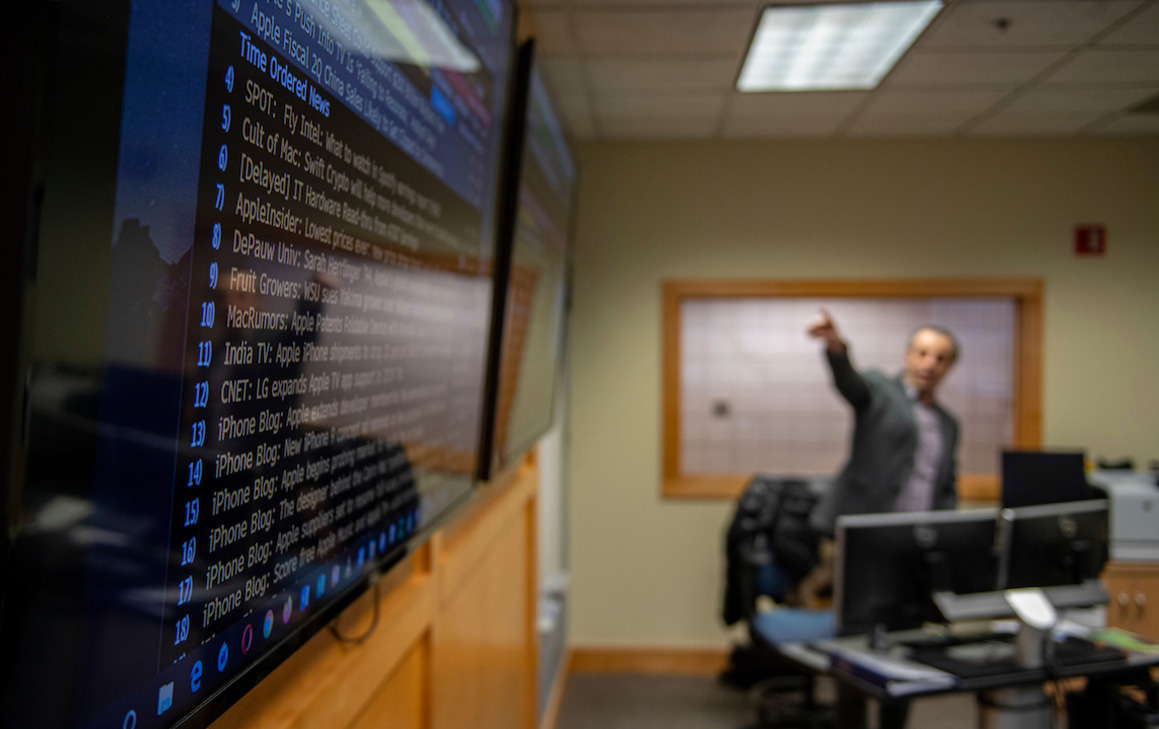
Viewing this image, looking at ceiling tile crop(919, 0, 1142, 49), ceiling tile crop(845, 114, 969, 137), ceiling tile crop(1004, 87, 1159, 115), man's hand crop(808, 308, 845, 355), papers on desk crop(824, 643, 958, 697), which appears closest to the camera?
papers on desk crop(824, 643, 958, 697)

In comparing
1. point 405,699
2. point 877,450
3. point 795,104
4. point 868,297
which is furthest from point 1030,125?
point 405,699

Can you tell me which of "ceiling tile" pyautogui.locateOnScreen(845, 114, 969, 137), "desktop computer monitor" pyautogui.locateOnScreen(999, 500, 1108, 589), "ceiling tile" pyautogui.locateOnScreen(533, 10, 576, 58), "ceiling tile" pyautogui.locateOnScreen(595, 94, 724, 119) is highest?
"ceiling tile" pyautogui.locateOnScreen(845, 114, 969, 137)

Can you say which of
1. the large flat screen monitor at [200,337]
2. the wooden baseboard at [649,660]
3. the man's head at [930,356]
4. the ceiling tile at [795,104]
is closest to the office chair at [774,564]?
the wooden baseboard at [649,660]

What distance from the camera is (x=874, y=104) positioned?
3.40 m

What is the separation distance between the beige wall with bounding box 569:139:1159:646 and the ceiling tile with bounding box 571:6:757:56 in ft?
4.06

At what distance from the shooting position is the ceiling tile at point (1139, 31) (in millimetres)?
2410

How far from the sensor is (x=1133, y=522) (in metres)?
3.07

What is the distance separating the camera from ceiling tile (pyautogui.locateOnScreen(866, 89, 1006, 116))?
10.6 ft

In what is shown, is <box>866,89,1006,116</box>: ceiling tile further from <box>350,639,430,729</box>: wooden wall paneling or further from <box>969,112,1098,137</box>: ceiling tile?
<box>350,639,430,729</box>: wooden wall paneling

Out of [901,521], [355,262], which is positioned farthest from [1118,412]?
[355,262]

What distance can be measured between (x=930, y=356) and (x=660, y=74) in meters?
1.54

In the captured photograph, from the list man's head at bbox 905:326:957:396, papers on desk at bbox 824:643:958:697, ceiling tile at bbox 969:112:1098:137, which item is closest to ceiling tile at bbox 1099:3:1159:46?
ceiling tile at bbox 969:112:1098:137

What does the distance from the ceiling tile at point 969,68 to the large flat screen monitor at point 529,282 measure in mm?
1475

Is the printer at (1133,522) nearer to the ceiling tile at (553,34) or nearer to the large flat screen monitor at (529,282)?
the large flat screen monitor at (529,282)
